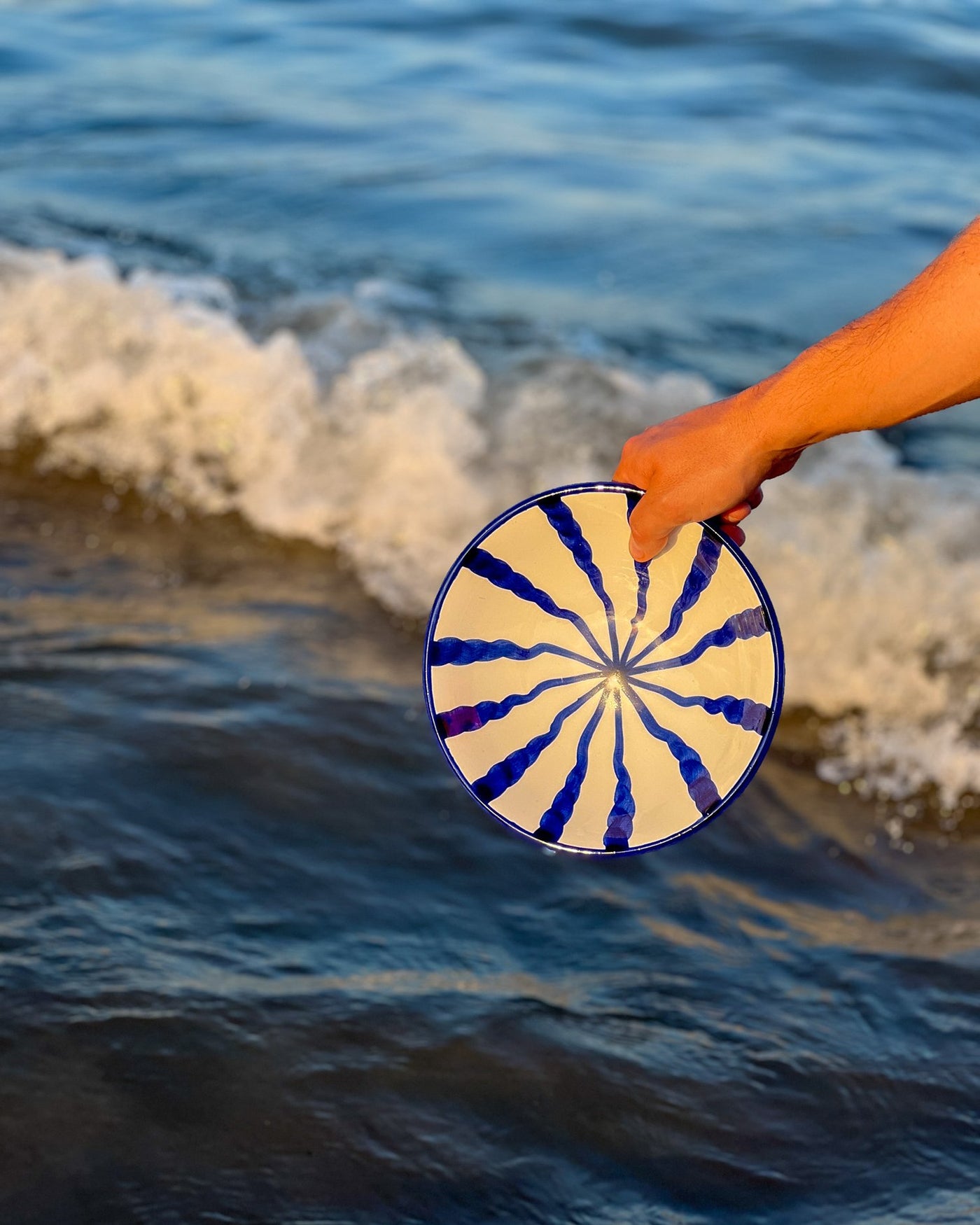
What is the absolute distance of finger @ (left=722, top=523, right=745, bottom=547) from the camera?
1.92m

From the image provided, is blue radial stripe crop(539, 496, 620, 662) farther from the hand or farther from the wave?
the wave

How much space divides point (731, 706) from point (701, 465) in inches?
17.4

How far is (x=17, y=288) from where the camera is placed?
224 inches

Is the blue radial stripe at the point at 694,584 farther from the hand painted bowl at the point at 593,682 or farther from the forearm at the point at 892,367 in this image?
the forearm at the point at 892,367

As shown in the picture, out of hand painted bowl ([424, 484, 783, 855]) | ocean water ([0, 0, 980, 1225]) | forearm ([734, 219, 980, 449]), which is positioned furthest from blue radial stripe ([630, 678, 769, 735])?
ocean water ([0, 0, 980, 1225])

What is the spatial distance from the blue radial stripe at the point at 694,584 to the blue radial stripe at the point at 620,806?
12 centimetres

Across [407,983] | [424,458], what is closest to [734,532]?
[407,983]

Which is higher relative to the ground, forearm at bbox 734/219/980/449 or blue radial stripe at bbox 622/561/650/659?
forearm at bbox 734/219/980/449

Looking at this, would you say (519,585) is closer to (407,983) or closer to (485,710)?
(485,710)

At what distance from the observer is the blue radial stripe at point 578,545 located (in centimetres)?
196

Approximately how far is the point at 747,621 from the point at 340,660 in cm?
193

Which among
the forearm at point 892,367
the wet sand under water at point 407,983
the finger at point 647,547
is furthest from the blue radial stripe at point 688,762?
the wet sand under water at point 407,983

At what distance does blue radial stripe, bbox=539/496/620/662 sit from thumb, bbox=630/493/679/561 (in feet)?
0.25

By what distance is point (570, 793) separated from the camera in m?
2.05
